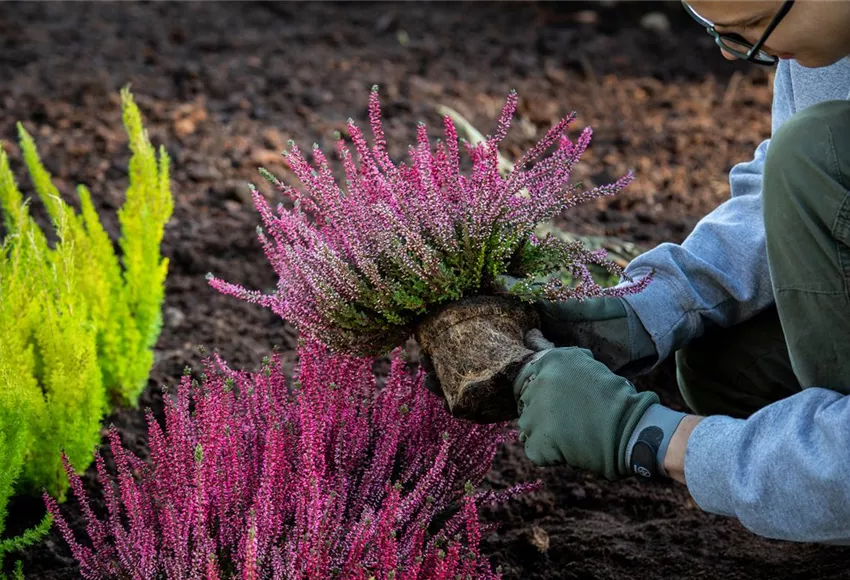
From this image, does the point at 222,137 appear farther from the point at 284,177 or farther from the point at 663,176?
the point at 663,176

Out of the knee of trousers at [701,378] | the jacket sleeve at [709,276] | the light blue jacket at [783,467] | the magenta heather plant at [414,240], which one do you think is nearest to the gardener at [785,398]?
the light blue jacket at [783,467]

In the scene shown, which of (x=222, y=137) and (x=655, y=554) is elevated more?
(x=222, y=137)

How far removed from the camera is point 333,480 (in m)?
2.05

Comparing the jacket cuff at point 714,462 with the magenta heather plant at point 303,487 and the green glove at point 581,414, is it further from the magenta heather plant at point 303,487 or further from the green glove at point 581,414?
the magenta heather plant at point 303,487

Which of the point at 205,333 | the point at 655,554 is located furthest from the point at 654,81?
the point at 655,554

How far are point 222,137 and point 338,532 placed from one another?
121 inches

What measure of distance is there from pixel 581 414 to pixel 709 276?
0.75 m

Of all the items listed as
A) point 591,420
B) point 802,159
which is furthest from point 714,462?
point 802,159

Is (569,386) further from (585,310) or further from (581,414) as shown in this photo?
(585,310)

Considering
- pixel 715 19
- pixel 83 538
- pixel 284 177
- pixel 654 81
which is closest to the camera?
pixel 715 19

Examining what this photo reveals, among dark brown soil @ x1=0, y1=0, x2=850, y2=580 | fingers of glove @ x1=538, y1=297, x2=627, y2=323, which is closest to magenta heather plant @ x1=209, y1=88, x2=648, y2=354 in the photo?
fingers of glove @ x1=538, y1=297, x2=627, y2=323

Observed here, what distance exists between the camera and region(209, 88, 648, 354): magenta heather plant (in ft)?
6.80

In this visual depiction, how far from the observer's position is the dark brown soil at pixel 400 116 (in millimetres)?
2477

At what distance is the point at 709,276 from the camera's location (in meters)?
2.47
